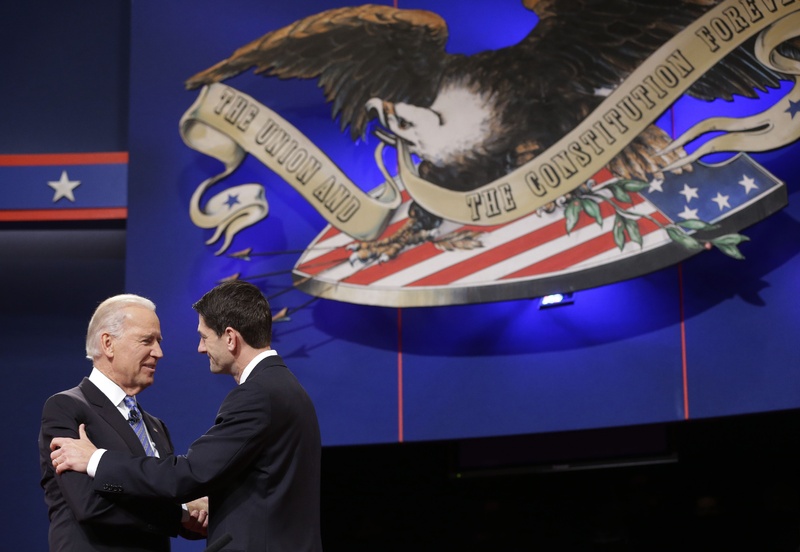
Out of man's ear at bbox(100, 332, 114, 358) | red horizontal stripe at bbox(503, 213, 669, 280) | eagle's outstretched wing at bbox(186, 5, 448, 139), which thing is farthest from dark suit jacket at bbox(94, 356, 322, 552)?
eagle's outstretched wing at bbox(186, 5, 448, 139)

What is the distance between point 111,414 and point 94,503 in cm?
31

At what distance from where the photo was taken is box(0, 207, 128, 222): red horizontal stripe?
5285mm

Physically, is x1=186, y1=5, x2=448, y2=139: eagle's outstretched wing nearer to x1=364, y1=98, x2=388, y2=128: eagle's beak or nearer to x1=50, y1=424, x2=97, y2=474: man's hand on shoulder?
x1=364, y1=98, x2=388, y2=128: eagle's beak

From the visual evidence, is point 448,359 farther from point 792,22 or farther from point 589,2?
point 792,22

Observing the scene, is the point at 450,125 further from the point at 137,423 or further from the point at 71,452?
the point at 71,452

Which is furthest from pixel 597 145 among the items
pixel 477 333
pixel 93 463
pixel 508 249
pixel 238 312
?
pixel 93 463

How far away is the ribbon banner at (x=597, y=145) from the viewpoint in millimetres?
4707

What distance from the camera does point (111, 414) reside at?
2.77 m

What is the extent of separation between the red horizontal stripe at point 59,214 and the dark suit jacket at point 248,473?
2.96 meters

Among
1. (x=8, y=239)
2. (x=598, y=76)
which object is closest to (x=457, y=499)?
(x=598, y=76)

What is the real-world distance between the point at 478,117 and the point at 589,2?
792mm

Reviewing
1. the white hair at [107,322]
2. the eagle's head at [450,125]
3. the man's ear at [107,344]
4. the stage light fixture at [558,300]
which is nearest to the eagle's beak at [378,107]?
the eagle's head at [450,125]

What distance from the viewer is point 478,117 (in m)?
4.82

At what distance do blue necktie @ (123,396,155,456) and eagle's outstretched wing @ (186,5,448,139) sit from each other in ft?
7.81
